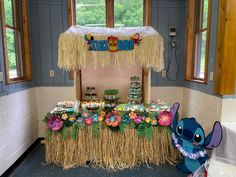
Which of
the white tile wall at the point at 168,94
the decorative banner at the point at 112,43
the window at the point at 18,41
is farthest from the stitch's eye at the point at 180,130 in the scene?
the window at the point at 18,41

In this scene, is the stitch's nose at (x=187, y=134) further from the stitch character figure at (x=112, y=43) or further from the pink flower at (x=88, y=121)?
the stitch character figure at (x=112, y=43)

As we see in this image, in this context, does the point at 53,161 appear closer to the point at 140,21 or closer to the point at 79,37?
the point at 79,37

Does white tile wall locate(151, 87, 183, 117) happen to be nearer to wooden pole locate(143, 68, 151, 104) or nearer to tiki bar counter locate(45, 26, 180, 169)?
wooden pole locate(143, 68, 151, 104)

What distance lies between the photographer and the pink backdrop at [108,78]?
2.76 meters

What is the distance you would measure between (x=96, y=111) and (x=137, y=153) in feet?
2.55

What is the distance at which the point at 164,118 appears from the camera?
7.11ft

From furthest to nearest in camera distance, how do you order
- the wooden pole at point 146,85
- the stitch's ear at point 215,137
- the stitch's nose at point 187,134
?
1. the wooden pole at point 146,85
2. the stitch's nose at point 187,134
3. the stitch's ear at point 215,137

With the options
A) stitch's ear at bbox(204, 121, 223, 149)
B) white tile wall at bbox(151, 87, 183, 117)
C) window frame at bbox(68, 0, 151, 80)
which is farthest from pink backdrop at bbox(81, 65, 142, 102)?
stitch's ear at bbox(204, 121, 223, 149)

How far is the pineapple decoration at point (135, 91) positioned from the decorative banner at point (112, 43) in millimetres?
575

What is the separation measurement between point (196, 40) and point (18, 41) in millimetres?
2734

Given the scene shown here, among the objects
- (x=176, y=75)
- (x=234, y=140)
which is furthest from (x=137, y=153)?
(x=176, y=75)

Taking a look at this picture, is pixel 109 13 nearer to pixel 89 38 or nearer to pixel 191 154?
pixel 89 38

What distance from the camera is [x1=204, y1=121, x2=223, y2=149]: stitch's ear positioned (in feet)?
5.43

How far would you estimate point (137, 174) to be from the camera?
2.08m
